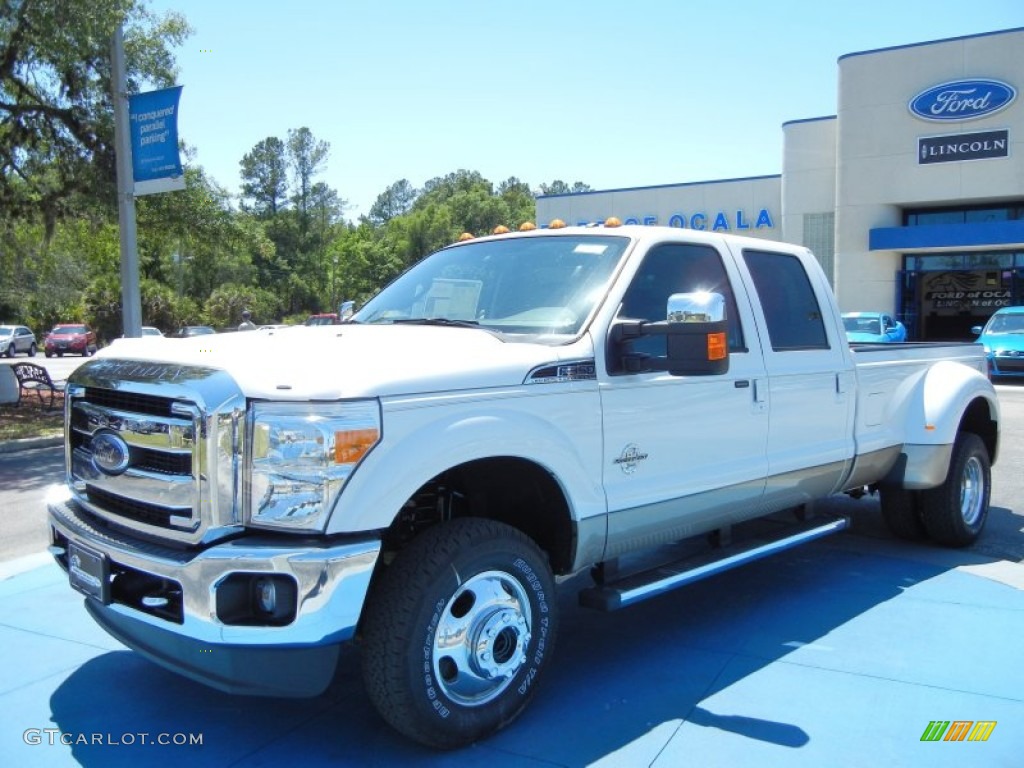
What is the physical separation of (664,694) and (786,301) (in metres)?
2.32

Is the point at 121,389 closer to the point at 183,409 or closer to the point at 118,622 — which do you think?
the point at 183,409

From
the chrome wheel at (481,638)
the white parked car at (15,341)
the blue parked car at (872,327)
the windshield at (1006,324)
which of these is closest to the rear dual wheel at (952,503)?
the chrome wheel at (481,638)

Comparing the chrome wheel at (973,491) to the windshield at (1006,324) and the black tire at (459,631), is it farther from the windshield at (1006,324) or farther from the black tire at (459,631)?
the windshield at (1006,324)

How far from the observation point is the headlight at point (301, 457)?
2.83 m

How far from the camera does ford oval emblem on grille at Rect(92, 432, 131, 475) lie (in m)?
3.25

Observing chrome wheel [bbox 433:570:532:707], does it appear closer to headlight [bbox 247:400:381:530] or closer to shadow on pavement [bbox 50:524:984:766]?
shadow on pavement [bbox 50:524:984:766]

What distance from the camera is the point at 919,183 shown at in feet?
93.6

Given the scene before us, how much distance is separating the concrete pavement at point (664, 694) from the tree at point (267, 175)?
86.0 metres

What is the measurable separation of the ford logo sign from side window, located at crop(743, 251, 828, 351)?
26.7m

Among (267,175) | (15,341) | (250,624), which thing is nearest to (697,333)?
(250,624)

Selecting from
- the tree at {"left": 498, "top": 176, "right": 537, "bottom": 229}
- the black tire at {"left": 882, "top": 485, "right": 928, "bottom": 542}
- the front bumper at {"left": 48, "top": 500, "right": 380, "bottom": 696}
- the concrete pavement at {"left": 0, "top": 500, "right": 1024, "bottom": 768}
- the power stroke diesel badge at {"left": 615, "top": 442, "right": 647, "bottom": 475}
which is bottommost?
the concrete pavement at {"left": 0, "top": 500, "right": 1024, "bottom": 768}

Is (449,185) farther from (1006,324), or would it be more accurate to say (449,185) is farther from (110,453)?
(110,453)

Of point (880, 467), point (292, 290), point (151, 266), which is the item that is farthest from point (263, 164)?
point (880, 467)

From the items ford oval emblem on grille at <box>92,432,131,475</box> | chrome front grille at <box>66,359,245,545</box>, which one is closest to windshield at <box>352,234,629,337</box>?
chrome front grille at <box>66,359,245,545</box>
